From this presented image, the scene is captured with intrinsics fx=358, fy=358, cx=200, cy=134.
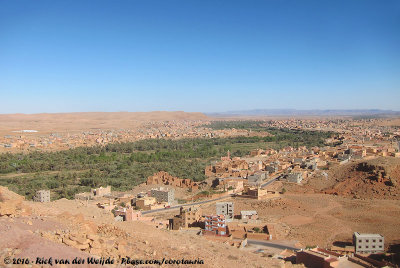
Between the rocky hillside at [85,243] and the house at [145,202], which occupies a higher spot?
the rocky hillside at [85,243]

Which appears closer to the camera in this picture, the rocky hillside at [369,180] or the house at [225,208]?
the house at [225,208]

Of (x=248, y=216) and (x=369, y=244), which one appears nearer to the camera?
(x=369, y=244)

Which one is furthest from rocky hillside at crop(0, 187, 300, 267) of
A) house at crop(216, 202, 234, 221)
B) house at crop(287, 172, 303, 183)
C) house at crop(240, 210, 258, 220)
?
house at crop(287, 172, 303, 183)

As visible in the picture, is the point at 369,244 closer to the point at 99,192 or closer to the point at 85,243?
the point at 85,243

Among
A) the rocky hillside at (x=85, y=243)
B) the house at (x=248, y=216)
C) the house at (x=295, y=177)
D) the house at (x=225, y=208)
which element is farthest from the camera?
the house at (x=295, y=177)

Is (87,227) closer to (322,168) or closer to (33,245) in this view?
(33,245)

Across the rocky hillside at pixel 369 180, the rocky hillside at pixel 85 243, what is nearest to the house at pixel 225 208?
the rocky hillside at pixel 85 243

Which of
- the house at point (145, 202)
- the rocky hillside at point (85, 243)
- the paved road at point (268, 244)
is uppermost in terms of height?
the rocky hillside at point (85, 243)

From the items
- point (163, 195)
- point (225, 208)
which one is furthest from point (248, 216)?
point (163, 195)

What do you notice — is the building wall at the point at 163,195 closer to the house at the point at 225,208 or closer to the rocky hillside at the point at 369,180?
the house at the point at 225,208

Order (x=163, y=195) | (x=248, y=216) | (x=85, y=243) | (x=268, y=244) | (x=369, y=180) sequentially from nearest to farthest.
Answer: (x=85, y=243), (x=268, y=244), (x=248, y=216), (x=163, y=195), (x=369, y=180)
